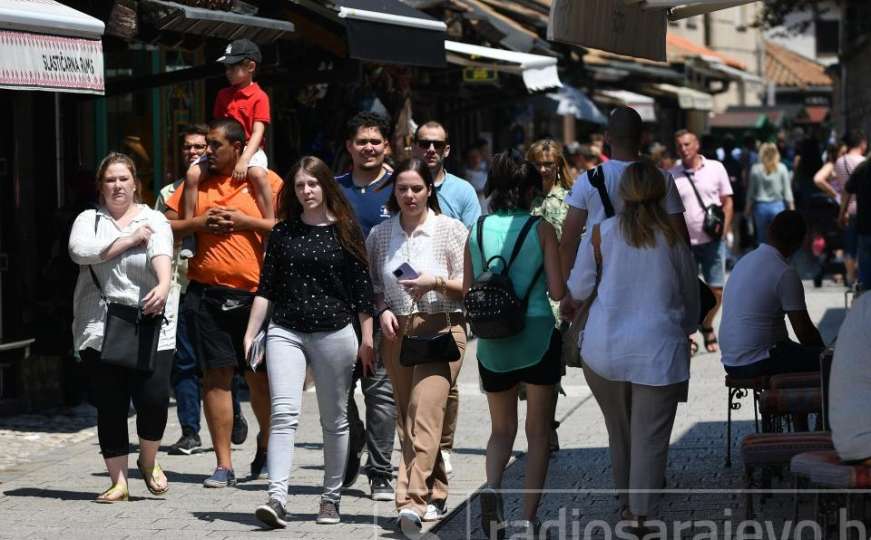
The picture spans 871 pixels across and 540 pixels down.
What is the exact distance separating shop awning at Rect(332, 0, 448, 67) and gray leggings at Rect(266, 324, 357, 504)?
3780 mm

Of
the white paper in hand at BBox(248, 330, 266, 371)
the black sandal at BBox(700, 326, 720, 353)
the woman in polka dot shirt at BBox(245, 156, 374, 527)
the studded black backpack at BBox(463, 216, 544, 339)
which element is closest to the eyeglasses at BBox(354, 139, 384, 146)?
the woman in polka dot shirt at BBox(245, 156, 374, 527)

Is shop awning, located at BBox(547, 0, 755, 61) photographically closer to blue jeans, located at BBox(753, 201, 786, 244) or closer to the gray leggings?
the gray leggings

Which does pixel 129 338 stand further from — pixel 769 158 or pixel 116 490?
pixel 769 158

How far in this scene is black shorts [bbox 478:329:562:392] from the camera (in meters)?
7.86

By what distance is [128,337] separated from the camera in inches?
346

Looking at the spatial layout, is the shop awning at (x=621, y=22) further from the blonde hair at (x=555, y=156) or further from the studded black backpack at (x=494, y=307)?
the studded black backpack at (x=494, y=307)

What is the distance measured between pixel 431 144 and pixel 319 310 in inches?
54.7

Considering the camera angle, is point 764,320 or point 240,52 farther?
point 240,52

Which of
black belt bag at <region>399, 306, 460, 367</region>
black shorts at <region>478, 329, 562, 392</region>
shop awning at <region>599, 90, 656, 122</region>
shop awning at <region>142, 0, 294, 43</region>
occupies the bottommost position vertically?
black shorts at <region>478, 329, 562, 392</region>

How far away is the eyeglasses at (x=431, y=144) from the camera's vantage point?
9.24m

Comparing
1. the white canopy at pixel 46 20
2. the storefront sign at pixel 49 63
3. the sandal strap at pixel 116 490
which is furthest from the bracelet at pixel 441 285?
→ the white canopy at pixel 46 20

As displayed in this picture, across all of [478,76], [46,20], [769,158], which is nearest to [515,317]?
[46,20]

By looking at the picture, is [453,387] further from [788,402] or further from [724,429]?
[724,429]

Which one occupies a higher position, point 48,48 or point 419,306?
point 48,48
